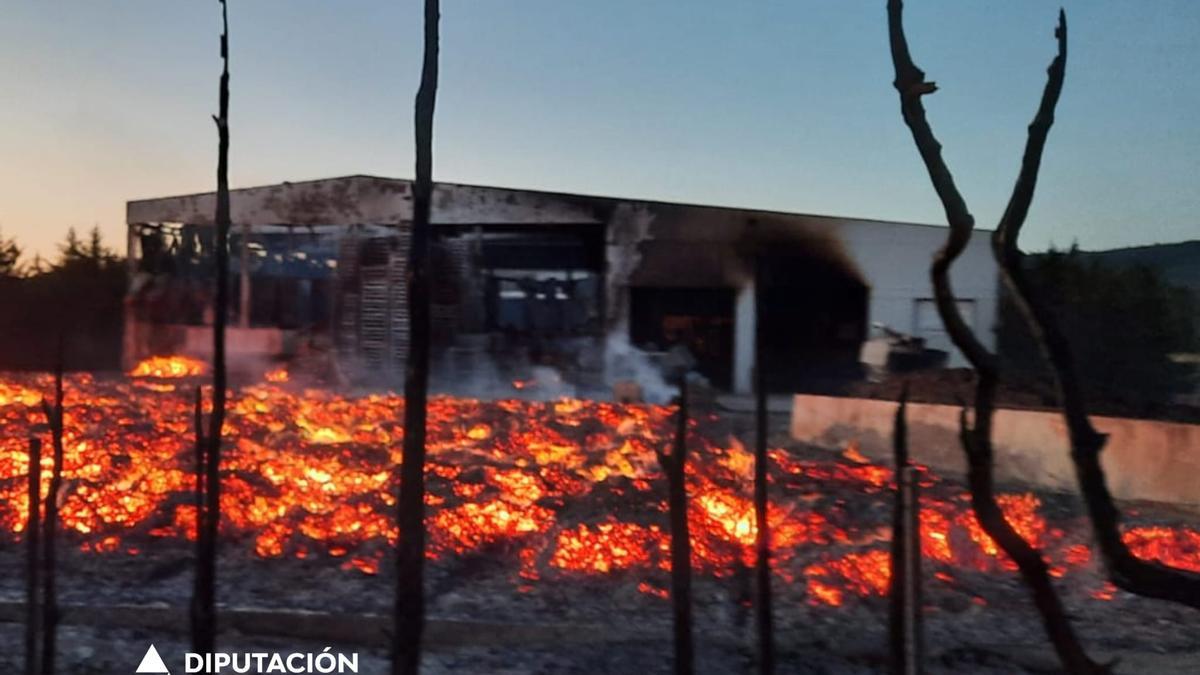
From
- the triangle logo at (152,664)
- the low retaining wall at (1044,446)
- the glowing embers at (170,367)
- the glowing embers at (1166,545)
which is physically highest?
the low retaining wall at (1044,446)

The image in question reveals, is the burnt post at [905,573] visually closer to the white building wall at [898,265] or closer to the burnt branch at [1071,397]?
the burnt branch at [1071,397]

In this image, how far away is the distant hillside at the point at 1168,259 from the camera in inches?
728

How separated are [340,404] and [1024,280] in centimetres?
1159

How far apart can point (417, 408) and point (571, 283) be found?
16.0m

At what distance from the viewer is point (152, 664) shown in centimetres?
563

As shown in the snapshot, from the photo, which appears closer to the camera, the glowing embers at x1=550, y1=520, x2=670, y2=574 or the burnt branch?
the burnt branch

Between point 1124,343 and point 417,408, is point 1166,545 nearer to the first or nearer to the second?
point 417,408

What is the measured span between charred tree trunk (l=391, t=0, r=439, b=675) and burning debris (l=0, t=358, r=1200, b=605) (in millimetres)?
3661

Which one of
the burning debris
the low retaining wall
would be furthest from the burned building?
the burning debris

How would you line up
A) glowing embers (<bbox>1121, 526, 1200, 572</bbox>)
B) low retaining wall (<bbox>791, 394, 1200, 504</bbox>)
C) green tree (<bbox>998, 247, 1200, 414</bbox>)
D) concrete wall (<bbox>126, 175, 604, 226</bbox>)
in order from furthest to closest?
concrete wall (<bbox>126, 175, 604, 226</bbox>) → green tree (<bbox>998, 247, 1200, 414</bbox>) → low retaining wall (<bbox>791, 394, 1200, 504</bbox>) → glowing embers (<bbox>1121, 526, 1200, 572</bbox>)

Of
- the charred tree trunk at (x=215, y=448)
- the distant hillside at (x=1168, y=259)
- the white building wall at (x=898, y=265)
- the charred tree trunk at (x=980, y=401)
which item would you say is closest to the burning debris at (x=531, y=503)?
the charred tree trunk at (x=215, y=448)

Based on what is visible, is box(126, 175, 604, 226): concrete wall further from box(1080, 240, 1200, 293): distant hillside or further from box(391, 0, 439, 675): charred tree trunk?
box(391, 0, 439, 675): charred tree trunk

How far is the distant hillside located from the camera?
18.5 metres

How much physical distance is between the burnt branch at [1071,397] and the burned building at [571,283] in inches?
620
